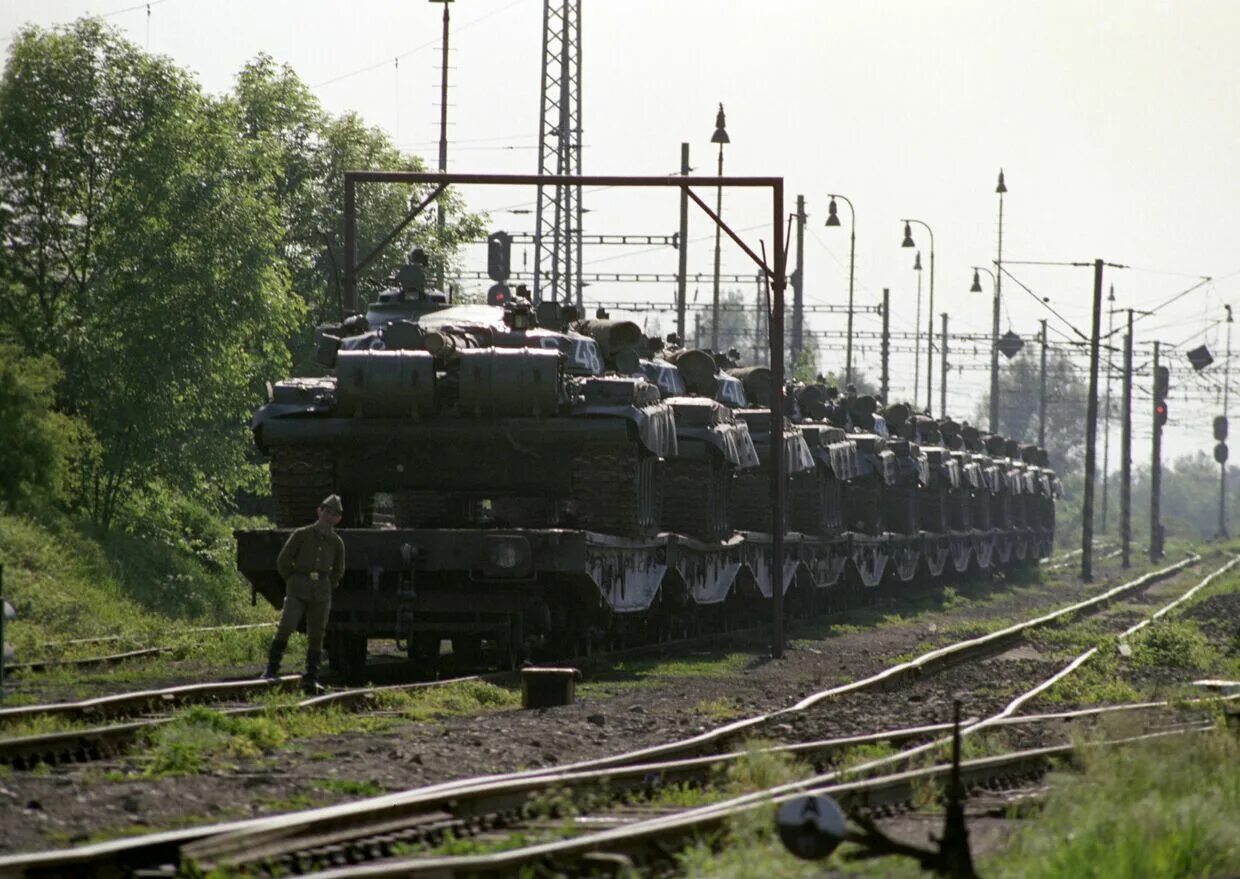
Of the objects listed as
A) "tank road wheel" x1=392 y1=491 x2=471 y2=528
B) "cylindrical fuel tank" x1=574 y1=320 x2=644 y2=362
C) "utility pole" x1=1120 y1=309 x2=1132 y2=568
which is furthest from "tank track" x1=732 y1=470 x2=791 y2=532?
"utility pole" x1=1120 y1=309 x2=1132 y2=568

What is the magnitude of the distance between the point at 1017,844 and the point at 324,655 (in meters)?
13.5

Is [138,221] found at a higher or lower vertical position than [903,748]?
higher

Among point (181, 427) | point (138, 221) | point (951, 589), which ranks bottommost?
point (951, 589)

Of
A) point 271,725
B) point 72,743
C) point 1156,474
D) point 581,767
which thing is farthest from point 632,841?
point 1156,474

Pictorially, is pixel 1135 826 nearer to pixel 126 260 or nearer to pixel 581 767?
pixel 581 767

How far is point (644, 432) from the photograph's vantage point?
20.8m

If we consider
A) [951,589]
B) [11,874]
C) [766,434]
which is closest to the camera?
[11,874]

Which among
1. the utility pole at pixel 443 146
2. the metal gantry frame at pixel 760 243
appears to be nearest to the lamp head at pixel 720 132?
the utility pole at pixel 443 146

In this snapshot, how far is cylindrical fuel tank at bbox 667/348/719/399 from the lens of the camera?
29.1 metres

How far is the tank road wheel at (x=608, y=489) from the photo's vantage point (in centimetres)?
2080

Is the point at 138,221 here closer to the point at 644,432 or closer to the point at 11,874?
the point at 644,432

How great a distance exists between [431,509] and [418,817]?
14.4m

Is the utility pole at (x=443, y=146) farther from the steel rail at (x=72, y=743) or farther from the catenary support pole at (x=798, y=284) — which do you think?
the steel rail at (x=72, y=743)

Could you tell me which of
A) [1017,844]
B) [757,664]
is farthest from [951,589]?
[1017,844]
